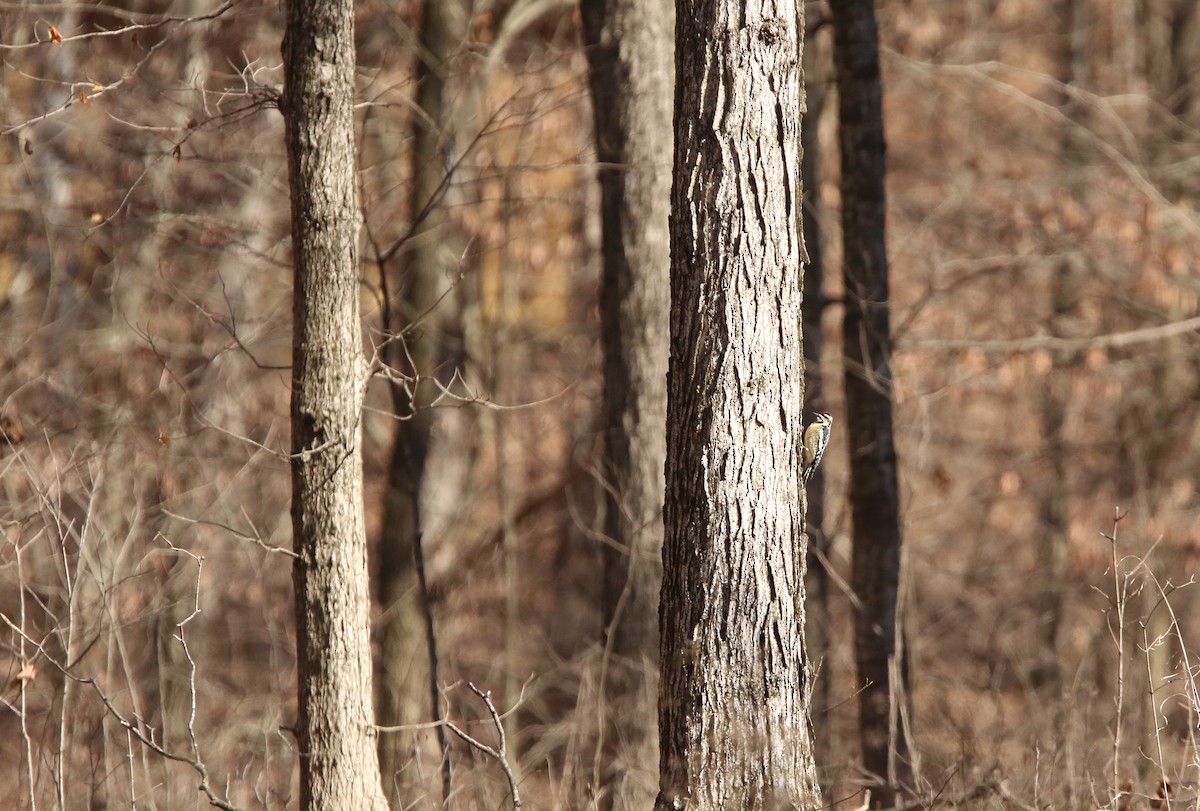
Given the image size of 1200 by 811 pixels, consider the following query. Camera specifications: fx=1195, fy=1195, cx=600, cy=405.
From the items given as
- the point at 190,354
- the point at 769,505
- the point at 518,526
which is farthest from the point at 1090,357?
the point at 769,505

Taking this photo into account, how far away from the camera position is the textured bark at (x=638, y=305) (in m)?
8.02

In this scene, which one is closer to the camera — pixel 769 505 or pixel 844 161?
pixel 769 505

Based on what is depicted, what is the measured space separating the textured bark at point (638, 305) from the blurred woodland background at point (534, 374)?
→ 60 cm

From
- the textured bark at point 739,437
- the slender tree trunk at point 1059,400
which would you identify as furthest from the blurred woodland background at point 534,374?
the textured bark at point 739,437

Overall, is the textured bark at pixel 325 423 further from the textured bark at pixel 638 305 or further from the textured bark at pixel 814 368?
the textured bark at pixel 814 368

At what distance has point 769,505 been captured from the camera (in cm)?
444

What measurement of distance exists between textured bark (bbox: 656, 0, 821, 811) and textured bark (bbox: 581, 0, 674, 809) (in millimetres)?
3414

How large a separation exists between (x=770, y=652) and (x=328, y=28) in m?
3.26

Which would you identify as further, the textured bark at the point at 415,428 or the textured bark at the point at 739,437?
the textured bark at the point at 415,428

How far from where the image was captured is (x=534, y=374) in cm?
1542

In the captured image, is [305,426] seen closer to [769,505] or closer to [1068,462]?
[769,505]

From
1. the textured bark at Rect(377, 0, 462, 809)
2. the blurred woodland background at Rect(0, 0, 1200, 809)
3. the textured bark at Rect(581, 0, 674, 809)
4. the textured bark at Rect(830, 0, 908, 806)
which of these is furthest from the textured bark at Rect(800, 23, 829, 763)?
the textured bark at Rect(377, 0, 462, 809)

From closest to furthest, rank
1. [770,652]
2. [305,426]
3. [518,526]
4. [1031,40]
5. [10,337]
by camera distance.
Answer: [770,652] < [305,426] < [10,337] < [518,526] < [1031,40]

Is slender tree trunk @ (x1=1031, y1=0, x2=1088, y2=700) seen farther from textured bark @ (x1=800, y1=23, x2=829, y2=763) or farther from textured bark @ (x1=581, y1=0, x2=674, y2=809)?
textured bark @ (x1=581, y1=0, x2=674, y2=809)
